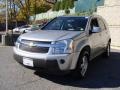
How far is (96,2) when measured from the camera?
2258 centimetres

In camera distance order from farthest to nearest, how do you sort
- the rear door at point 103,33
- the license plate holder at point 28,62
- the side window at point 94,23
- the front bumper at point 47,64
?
the rear door at point 103,33
the side window at point 94,23
the license plate holder at point 28,62
the front bumper at point 47,64

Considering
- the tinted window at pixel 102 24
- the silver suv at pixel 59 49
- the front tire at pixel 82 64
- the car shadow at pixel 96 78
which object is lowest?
the car shadow at pixel 96 78

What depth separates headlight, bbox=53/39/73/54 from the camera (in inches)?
254

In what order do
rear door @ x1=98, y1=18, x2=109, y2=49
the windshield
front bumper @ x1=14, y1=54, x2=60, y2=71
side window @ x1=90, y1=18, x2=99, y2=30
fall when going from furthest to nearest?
1. rear door @ x1=98, y1=18, x2=109, y2=49
2. side window @ x1=90, y1=18, x2=99, y2=30
3. the windshield
4. front bumper @ x1=14, y1=54, x2=60, y2=71

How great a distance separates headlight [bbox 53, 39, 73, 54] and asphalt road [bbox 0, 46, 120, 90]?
849 mm

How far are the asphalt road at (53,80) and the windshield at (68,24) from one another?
1416mm

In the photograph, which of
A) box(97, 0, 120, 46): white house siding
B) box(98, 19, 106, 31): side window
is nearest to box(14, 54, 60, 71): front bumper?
box(98, 19, 106, 31): side window

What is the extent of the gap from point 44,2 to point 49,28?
50.6m

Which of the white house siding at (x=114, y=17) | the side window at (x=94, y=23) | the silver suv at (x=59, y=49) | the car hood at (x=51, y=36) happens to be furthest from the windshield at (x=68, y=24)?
the white house siding at (x=114, y=17)

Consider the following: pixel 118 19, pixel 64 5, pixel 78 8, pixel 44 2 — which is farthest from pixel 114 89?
pixel 44 2

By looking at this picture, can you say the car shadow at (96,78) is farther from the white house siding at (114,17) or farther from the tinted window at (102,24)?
the white house siding at (114,17)

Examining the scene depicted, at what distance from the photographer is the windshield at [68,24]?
784cm

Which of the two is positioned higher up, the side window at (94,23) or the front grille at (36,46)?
the side window at (94,23)

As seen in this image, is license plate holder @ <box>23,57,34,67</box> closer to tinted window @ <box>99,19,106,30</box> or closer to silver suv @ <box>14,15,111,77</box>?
silver suv @ <box>14,15,111,77</box>
